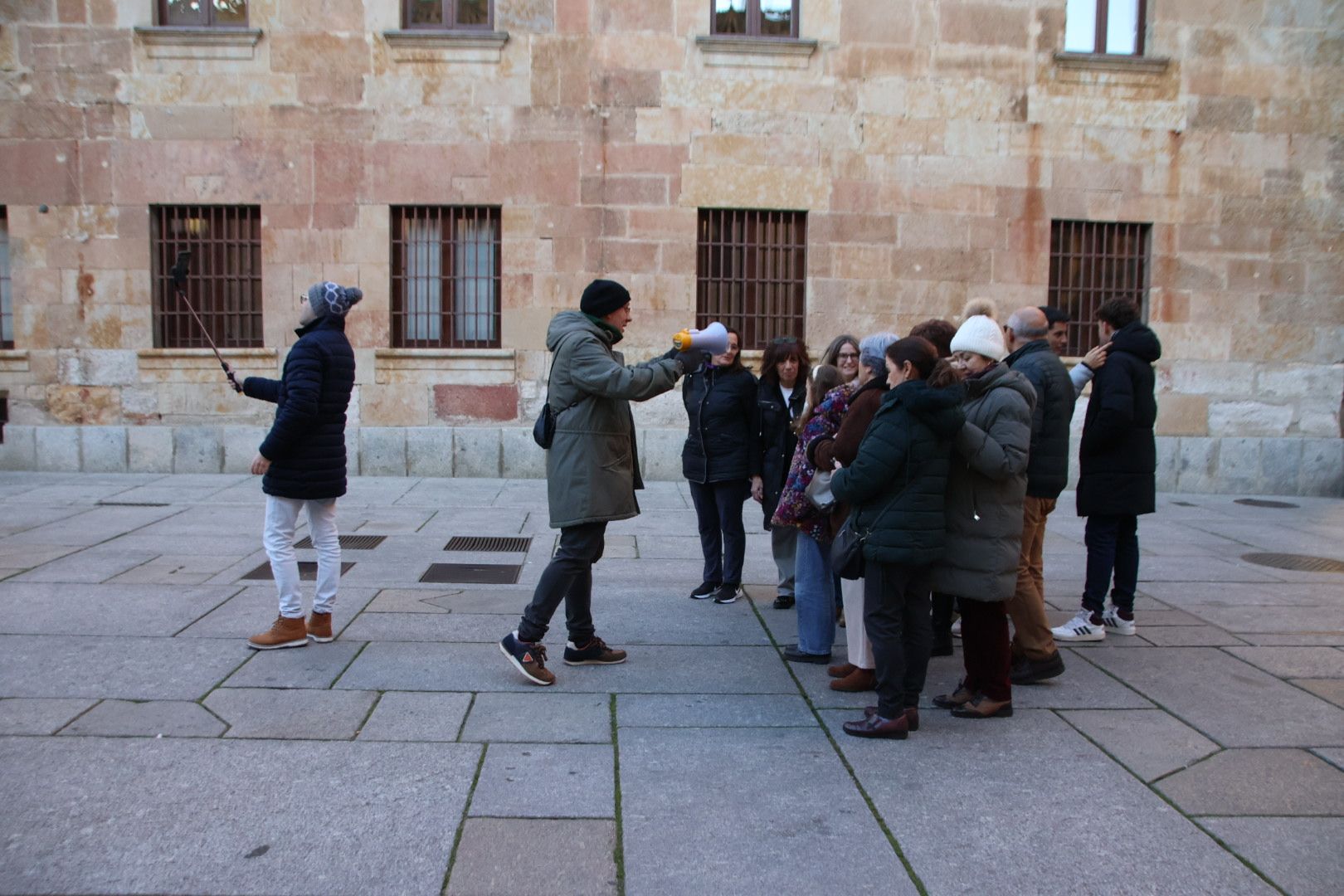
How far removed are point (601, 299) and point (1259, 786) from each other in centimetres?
333

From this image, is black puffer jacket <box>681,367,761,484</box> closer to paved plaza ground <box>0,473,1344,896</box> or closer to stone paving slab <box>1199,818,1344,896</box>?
paved plaza ground <box>0,473,1344,896</box>

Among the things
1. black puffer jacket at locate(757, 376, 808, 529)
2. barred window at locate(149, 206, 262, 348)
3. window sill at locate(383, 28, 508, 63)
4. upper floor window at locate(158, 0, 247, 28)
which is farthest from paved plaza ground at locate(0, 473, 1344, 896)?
upper floor window at locate(158, 0, 247, 28)

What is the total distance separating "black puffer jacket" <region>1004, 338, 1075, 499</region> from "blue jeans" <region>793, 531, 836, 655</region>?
1.12m

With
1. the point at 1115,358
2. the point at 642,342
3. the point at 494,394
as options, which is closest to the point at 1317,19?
the point at 642,342

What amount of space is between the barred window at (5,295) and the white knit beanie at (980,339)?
11.6 metres

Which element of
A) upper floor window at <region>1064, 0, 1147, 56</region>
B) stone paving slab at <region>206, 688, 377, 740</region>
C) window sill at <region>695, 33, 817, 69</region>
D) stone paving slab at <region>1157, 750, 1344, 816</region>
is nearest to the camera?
stone paving slab at <region>1157, 750, 1344, 816</region>

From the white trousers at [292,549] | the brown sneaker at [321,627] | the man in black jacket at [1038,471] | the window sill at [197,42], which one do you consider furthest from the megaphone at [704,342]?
the window sill at [197,42]

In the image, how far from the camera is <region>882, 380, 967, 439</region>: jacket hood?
13.9 feet

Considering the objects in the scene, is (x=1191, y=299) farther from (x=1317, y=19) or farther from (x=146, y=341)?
(x=146, y=341)

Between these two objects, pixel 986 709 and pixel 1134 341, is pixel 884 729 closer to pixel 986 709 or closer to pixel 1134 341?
pixel 986 709

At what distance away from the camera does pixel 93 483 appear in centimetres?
1107

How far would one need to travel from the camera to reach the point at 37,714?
4.45 m

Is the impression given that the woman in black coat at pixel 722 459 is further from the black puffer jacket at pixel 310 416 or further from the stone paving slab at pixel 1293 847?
the stone paving slab at pixel 1293 847

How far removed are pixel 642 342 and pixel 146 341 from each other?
5.49 metres
